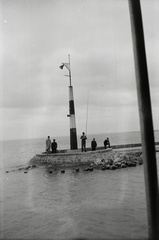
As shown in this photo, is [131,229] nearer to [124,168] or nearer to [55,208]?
[55,208]

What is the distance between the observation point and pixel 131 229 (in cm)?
648

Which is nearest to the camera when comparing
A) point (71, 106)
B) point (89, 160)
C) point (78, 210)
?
point (78, 210)

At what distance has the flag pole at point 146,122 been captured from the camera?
3344 millimetres

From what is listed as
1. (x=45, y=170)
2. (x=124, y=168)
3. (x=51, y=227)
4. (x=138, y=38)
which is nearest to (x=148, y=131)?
(x=138, y=38)

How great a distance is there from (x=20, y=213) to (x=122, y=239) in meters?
4.15

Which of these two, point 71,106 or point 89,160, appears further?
point 71,106

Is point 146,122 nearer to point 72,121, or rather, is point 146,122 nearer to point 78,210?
point 78,210

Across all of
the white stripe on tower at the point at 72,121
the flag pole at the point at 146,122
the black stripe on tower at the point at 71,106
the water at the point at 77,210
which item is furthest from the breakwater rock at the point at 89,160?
the flag pole at the point at 146,122

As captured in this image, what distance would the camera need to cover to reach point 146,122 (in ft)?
11.0

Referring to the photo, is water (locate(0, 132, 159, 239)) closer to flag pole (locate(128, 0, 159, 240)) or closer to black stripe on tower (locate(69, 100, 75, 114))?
flag pole (locate(128, 0, 159, 240))

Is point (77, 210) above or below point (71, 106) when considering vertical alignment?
below

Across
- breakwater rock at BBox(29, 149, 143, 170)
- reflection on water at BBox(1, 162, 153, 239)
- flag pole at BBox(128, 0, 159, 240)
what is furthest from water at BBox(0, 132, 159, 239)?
breakwater rock at BBox(29, 149, 143, 170)

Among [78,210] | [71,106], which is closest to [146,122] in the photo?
[78,210]

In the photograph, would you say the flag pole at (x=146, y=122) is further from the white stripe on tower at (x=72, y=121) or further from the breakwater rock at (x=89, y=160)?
the white stripe on tower at (x=72, y=121)
